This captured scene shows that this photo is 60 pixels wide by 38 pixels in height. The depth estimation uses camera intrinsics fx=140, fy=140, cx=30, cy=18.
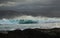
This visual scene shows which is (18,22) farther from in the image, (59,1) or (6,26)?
(59,1)

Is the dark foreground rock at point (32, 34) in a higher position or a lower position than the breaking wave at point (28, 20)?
lower

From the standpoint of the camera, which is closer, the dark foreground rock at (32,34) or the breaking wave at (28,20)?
the dark foreground rock at (32,34)

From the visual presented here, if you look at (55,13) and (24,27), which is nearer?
(24,27)

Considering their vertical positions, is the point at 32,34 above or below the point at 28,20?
below

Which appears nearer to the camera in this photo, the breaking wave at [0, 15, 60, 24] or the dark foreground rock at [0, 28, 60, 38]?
the dark foreground rock at [0, 28, 60, 38]

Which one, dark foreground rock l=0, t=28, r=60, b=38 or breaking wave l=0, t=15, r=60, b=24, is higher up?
breaking wave l=0, t=15, r=60, b=24

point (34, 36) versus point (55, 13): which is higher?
point (55, 13)

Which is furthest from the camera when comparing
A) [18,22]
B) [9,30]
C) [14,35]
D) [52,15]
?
[52,15]

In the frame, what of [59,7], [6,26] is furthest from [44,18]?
[6,26]

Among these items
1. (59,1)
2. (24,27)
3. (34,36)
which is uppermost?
(59,1)

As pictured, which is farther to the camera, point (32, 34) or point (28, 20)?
point (28, 20)

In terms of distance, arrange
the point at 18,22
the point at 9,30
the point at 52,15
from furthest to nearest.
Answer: the point at 52,15 → the point at 18,22 → the point at 9,30
